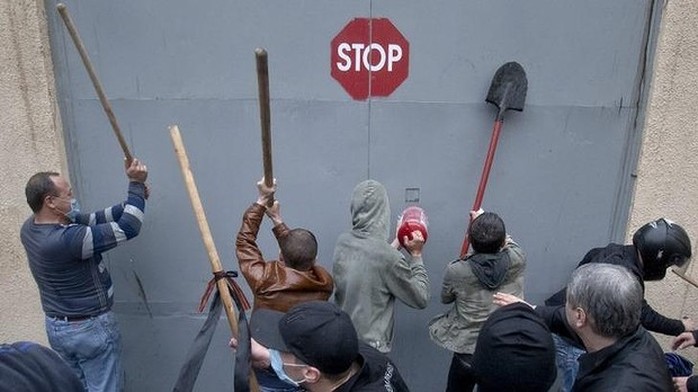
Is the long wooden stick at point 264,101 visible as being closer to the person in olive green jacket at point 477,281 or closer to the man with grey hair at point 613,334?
the person in olive green jacket at point 477,281

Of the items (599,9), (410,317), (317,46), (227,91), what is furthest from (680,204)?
(227,91)

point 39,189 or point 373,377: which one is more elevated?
point 39,189

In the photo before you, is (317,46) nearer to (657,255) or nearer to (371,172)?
(371,172)

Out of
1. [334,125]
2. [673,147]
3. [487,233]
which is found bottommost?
[487,233]

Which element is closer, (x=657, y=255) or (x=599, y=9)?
(x=657, y=255)

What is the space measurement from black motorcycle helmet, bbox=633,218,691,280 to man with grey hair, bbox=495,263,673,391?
84 centimetres

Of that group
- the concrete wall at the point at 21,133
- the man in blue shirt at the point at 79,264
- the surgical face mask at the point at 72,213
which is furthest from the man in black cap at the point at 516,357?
the concrete wall at the point at 21,133

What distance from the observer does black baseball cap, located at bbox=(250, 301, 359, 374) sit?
1.86 metres

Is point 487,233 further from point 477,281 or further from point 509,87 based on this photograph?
point 509,87

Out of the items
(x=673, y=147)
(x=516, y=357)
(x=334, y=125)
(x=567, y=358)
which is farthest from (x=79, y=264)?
(x=673, y=147)

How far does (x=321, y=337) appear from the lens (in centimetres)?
186

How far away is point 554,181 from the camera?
3.57m

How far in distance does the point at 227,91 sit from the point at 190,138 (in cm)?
34

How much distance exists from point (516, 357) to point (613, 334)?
415 millimetres
